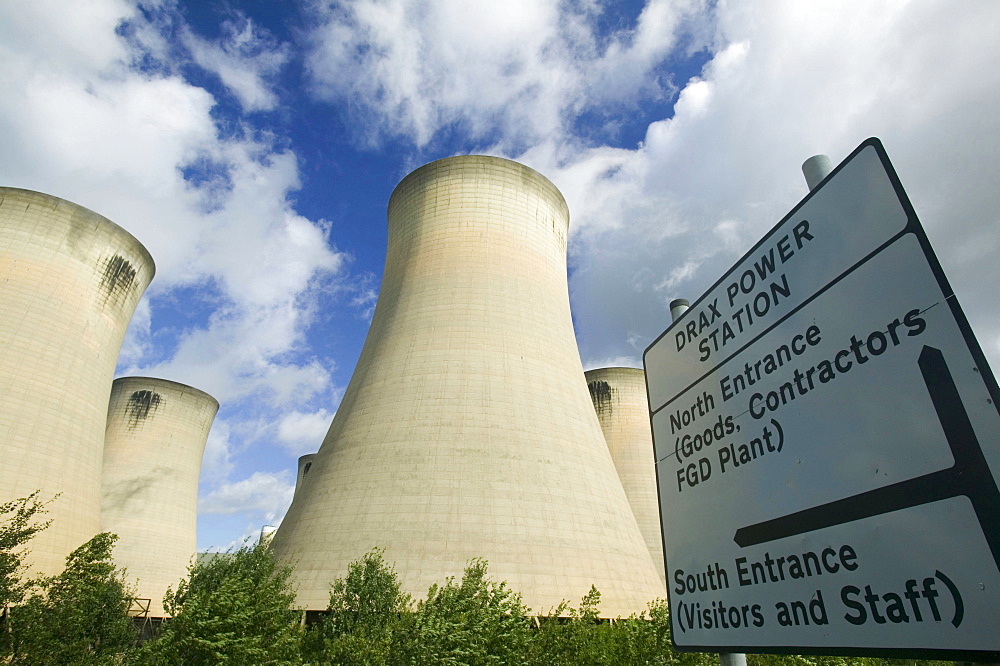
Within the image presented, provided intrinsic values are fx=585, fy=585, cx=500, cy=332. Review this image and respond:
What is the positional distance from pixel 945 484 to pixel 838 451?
0.69 ft

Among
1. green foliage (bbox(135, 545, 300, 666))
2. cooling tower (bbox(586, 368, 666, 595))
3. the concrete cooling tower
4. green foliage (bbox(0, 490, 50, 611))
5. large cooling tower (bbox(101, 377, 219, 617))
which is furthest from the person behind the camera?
cooling tower (bbox(586, 368, 666, 595))

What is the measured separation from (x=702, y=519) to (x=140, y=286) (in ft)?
59.1

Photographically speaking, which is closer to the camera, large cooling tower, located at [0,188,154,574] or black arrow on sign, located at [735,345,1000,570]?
black arrow on sign, located at [735,345,1000,570]

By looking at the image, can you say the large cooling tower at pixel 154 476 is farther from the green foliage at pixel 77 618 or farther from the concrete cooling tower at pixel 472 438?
the concrete cooling tower at pixel 472 438

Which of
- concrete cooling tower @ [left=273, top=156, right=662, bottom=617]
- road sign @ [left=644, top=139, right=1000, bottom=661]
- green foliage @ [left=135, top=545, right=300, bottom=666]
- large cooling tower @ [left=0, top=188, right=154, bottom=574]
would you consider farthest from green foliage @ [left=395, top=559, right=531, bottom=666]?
large cooling tower @ [left=0, top=188, right=154, bottom=574]

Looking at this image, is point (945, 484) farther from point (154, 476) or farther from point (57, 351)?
point (154, 476)

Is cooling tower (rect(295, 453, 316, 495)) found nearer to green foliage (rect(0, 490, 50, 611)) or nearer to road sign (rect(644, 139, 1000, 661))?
green foliage (rect(0, 490, 50, 611))

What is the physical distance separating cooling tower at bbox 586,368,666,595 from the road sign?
22.1m

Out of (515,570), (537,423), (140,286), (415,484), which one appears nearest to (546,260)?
(537,423)

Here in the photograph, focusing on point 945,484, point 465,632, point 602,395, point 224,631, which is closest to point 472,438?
point 465,632

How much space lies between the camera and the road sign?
0.77 metres

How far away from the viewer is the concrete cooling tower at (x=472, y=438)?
30.7 ft

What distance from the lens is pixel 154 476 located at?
20938mm

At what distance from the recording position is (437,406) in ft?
35.2
